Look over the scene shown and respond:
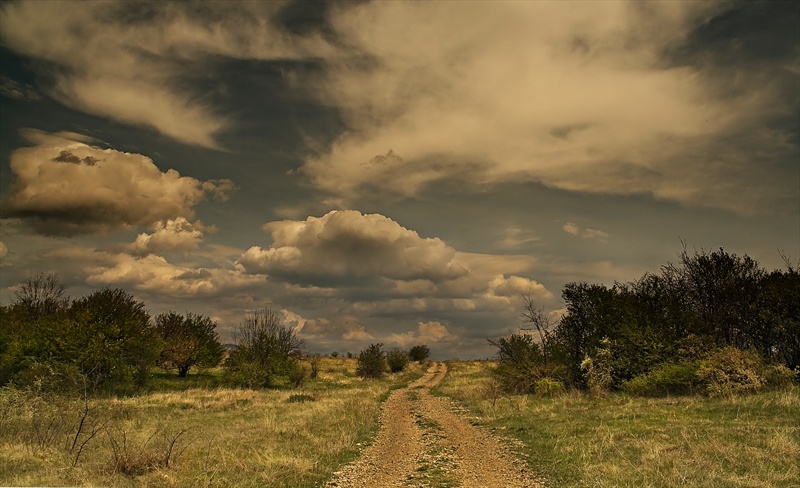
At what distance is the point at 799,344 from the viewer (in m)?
26.4

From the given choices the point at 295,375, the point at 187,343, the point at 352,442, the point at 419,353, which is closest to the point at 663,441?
the point at 352,442

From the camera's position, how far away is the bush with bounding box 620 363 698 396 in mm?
25875

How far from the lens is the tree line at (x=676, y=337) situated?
25.5 metres

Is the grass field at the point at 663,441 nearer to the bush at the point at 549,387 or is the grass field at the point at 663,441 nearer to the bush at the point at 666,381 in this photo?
the bush at the point at 666,381

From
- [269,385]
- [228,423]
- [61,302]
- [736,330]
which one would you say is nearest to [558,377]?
[736,330]

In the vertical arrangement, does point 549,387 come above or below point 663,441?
below

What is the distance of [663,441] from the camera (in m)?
14.4

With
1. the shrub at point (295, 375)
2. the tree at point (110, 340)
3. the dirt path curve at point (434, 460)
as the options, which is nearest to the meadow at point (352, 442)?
the dirt path curve at point (434, 460)

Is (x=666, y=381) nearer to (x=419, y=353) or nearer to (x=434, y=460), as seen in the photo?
(x=434, y=460)

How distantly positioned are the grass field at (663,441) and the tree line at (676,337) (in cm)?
360

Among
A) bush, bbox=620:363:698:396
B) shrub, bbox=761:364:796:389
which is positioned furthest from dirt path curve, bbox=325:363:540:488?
shrub, bbox=761:364:796:389

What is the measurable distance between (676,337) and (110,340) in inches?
1742

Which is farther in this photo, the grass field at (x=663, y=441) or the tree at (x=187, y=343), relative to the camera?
the tree at (x=187, y=343)

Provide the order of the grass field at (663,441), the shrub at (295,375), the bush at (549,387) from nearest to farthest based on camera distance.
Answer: the grass field at (663,441) → the bush at (549,387) → the shrub at (295,375)
